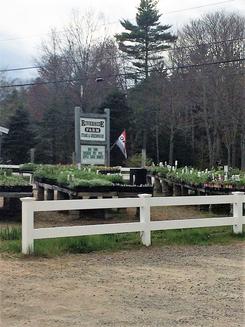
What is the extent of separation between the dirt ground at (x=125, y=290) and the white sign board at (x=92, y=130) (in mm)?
11331

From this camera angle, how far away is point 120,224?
30.9 ft

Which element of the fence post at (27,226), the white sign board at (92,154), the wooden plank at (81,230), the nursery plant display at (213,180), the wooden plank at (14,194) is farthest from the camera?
the white sign board at (92,154)

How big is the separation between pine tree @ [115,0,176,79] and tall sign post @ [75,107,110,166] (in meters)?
33.6

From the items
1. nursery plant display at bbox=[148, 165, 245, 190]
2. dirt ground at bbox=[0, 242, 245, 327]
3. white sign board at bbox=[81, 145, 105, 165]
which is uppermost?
white sign board at bbox=[81, 145, 105, 165]

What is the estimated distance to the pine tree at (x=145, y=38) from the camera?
5406cm

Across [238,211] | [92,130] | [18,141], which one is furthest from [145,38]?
[238,211]

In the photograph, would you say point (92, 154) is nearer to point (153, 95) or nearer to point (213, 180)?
point (213, 180)

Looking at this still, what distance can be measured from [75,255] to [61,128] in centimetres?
4341

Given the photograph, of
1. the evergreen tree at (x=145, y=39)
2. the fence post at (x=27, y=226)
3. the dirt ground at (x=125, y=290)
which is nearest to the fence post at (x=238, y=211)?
the dirt ground at (x=125, y=290)

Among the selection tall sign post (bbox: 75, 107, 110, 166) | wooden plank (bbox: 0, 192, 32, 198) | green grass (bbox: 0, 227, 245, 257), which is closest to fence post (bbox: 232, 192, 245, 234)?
green grass (bbox: 0, 227, 245, 257)

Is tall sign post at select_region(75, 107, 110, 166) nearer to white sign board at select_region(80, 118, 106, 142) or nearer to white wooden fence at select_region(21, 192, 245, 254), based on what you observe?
white sign board at select_region(80, 118, 106, 142)

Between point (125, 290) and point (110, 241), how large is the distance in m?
3.27

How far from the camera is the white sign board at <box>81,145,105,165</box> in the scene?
2014cm

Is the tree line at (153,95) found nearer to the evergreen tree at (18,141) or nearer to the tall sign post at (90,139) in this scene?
the evergreen tree at (18,141)
